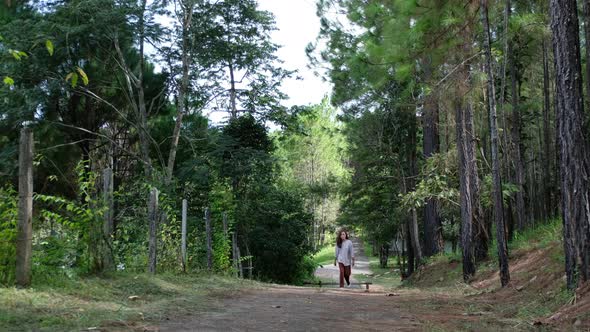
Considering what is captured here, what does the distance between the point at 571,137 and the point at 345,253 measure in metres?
8.56

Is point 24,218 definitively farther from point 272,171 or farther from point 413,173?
point 413,173

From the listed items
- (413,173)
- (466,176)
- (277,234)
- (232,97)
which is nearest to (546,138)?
(413,173)

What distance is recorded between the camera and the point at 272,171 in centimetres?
2316

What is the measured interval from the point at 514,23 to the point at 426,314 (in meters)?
6.50

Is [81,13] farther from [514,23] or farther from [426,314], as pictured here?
[426,314]

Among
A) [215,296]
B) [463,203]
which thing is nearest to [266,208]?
[463,203]

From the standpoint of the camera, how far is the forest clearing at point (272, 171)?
6641mm

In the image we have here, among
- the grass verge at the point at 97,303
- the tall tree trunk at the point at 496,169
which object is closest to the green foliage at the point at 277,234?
the tall tree trunk at the point at 496,169

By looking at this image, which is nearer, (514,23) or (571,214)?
(571,214)

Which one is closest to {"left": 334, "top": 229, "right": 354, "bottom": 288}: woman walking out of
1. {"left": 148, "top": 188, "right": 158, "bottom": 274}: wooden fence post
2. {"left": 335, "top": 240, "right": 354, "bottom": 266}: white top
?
{"left": 335, "top": 240, "right": 354, "bottom": 266}: white top

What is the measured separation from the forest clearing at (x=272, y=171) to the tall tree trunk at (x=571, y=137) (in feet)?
0.08

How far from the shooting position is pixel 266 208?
2412cm

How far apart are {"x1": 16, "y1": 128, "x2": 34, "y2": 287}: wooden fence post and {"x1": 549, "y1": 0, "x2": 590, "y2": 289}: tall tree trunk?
6.52 metres

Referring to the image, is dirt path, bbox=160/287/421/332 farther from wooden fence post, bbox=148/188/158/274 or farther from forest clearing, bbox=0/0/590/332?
wooden fence post, bbox=148/188/158/274
